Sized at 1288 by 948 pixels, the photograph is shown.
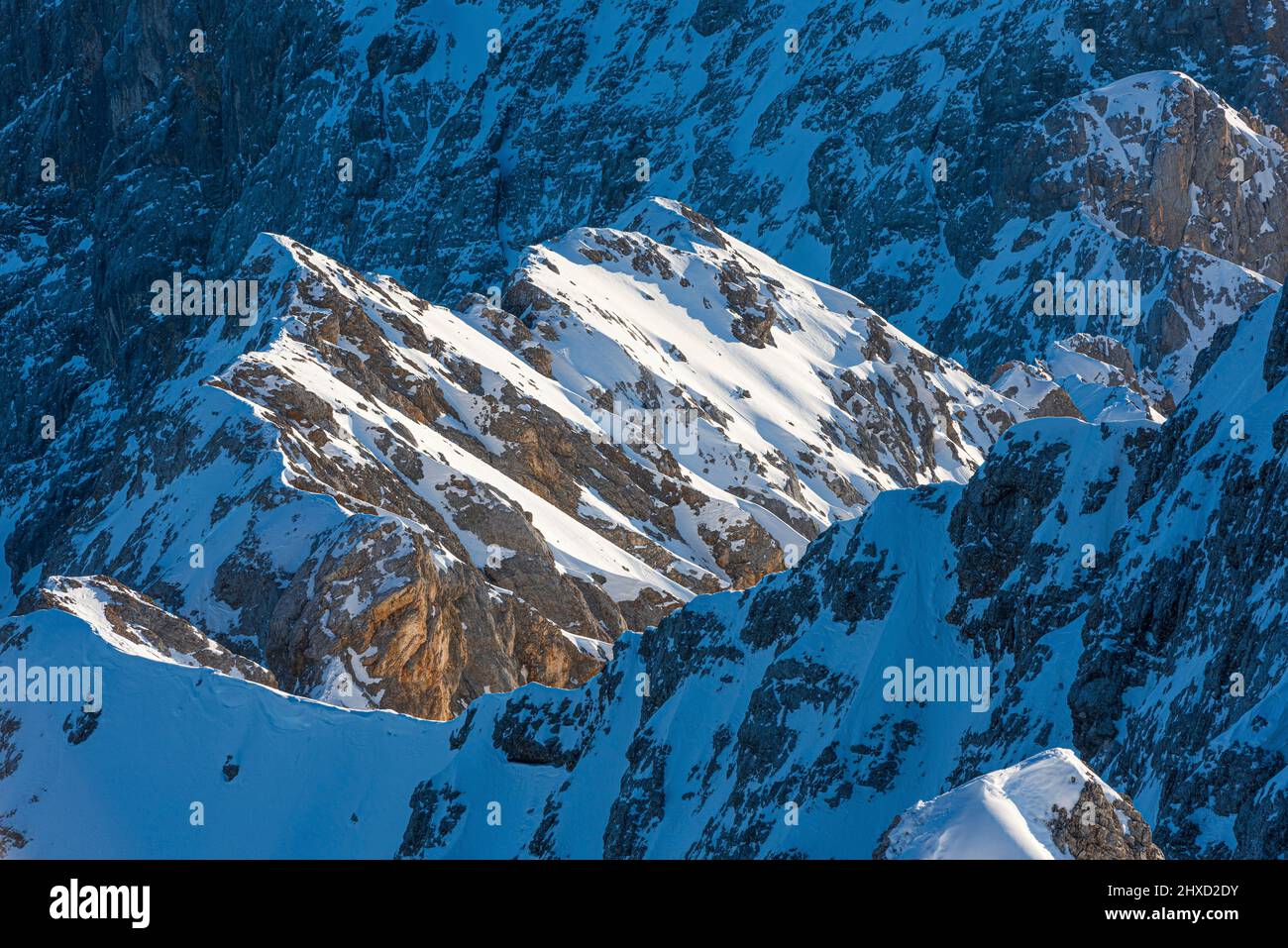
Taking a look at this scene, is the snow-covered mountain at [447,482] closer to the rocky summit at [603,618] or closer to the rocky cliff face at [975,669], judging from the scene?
the rocky summit at [603,618]

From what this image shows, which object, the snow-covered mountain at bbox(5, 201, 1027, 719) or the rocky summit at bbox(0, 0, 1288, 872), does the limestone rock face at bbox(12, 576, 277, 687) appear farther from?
the snow-covered mountain at bbox(5, 201, 1027, 719)

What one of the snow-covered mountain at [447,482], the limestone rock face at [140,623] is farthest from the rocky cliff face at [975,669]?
the snow-covered mountain at [447,482]

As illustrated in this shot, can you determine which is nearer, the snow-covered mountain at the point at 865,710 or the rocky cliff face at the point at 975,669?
the rocky cliff face at the point at 975,669

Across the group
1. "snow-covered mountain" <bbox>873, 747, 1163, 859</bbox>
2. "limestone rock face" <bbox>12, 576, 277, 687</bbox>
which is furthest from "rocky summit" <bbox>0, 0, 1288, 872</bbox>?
"limestone rock face" <bbox>12, 576, 277, 687</bbox>

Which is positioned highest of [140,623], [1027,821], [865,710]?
[1027,821]

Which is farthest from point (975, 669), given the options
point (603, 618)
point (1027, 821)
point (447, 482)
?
point (447, 482)

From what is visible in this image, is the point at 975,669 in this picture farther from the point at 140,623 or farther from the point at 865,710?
the point at 140,623
